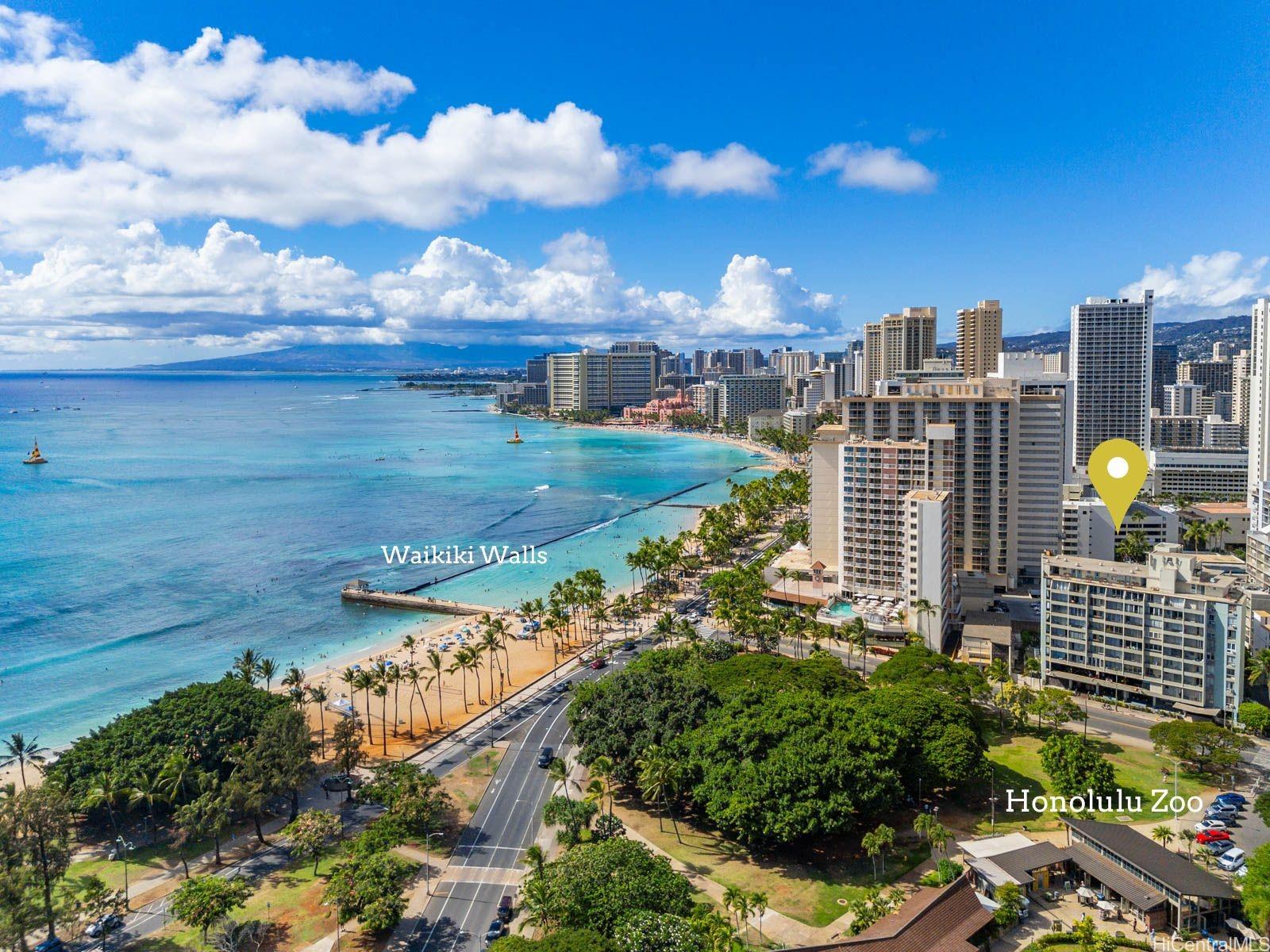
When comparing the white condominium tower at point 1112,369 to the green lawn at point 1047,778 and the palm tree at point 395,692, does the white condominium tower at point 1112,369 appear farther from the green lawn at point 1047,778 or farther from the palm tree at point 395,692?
the palm tree at point 395,692

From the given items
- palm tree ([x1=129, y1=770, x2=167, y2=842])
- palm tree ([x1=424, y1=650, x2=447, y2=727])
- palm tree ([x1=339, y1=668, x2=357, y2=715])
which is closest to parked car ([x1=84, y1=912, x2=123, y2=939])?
palm tree ([x1=129, y1=770, x2=167, y2=842])

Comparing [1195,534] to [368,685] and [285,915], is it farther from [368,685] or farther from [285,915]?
[285,915]

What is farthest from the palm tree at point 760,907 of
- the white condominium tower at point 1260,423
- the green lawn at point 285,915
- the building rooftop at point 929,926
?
the white condominium tower at point 1260,423

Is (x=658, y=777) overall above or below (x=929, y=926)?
above

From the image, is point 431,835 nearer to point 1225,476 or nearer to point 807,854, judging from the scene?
point 807,854

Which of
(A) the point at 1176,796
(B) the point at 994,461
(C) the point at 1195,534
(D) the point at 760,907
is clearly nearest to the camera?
(D) the point at 760,907

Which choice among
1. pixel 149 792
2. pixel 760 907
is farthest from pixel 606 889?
pixel 149 792

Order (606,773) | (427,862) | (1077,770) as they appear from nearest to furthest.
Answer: (427,862) < (1077,770) < (606,773)
